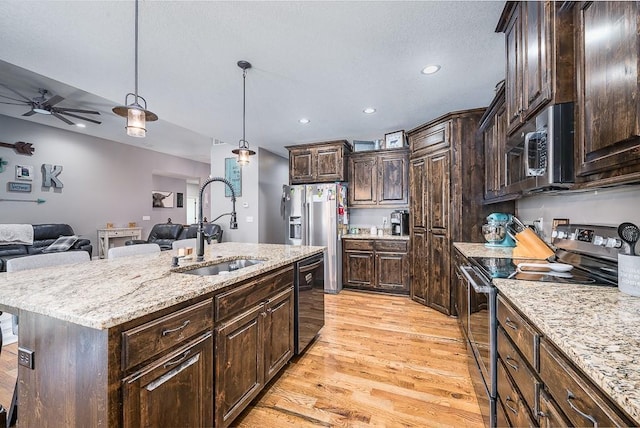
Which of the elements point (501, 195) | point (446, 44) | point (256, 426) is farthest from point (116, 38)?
point (501, 195)

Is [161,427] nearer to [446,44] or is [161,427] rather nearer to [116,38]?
[116,38]

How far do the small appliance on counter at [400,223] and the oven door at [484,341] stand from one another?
2.45 metres

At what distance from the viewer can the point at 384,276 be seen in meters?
4.20

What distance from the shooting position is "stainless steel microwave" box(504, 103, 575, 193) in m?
1.20

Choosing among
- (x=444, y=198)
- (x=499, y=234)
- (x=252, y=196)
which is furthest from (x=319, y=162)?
(x=499, y=234)

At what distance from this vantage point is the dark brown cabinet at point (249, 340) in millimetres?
1399

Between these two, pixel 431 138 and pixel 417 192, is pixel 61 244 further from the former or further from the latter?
pixel 431 138

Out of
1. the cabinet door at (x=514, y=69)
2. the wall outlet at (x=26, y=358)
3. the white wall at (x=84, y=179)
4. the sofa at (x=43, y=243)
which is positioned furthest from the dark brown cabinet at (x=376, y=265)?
the white wall at (x=84, y=179)

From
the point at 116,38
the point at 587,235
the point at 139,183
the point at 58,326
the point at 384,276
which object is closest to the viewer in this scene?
the point at 58,326

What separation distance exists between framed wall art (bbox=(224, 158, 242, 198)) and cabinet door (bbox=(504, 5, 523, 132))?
15.3ft

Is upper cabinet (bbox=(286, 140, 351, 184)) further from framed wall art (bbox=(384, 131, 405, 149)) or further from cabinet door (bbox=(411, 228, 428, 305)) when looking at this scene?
cabinet door (bbox=(411, 228, 428, 305))

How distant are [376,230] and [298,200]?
5.04 feet

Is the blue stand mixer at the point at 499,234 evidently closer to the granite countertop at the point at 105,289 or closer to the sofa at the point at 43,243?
the granite countertop at the point at 105,289

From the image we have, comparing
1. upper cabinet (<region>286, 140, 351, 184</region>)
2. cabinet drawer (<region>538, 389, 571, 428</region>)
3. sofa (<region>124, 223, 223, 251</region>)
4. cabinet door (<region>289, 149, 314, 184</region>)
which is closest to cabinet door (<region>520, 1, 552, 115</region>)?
cabinet drawer (<region>538, 389, 571, 428</region>)
